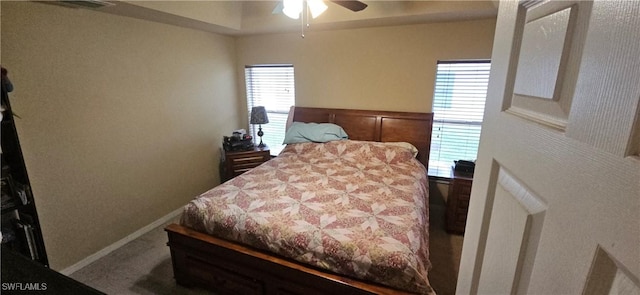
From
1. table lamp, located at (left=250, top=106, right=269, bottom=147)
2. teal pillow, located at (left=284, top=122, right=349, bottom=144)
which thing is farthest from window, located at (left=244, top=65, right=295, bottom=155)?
teal pillow, located at (left=284, top=122, right=349, bottom=144)

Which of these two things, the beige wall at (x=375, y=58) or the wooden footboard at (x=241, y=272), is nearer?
the wooden footboard at (x=241, y=272)

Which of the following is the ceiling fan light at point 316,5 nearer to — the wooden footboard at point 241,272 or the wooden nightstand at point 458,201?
the wooden footboard at point 241,272

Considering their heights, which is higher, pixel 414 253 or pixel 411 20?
pixel 411 20

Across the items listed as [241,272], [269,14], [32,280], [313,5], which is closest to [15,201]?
[241,272]

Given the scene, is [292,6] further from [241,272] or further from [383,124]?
[241,272]

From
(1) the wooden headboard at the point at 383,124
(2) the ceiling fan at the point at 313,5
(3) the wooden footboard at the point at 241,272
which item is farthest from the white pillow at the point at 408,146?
(3) the wooden footboard at the point at 241,272

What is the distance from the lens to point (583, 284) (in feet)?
1.18

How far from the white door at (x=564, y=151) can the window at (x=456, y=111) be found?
2.44 m

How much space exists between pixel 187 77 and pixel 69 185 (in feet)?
5.01

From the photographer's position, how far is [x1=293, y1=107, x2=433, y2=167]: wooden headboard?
305 centimetres

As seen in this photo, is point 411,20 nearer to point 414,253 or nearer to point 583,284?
point 414,253

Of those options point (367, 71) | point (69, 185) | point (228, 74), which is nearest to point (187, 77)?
point (228, 74)

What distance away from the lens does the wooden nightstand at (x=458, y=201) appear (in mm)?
2639

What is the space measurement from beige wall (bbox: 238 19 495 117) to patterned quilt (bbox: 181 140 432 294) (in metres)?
0.83
